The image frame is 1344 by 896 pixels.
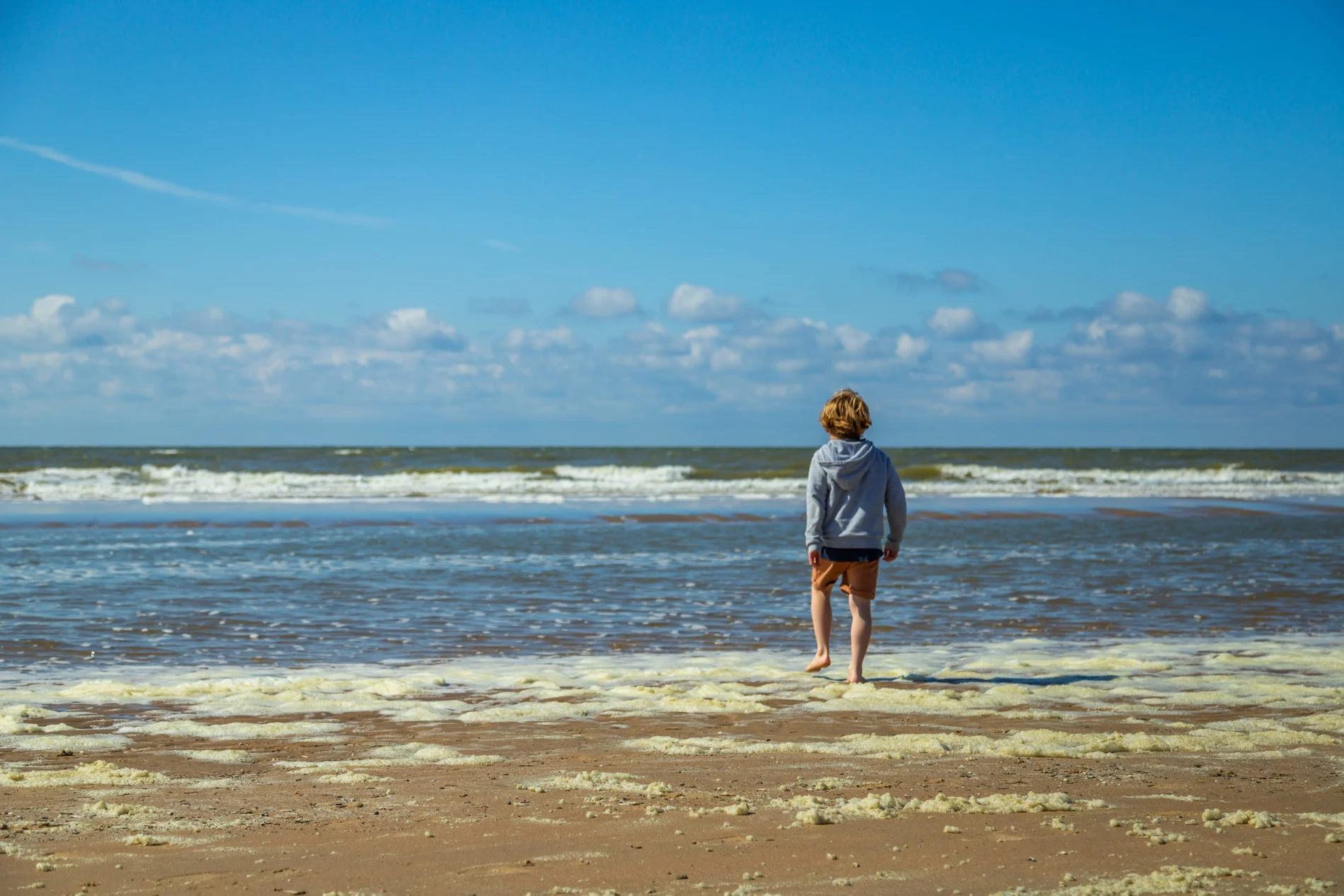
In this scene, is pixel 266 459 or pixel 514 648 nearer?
pixel 514 648

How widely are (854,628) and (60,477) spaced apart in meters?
38.0

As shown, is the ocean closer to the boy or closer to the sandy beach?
the boy

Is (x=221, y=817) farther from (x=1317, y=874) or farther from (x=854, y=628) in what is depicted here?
(x=854, y=628)

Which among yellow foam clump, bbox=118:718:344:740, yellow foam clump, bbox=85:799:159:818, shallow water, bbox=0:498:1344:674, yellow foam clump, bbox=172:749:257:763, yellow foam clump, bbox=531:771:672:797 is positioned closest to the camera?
yellow foam clump, bbox=85:799:159:818

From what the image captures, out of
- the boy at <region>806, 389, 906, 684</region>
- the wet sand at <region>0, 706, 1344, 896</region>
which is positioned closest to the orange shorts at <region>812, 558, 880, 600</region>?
the boy at <region>806, 389, 906, 684</region>

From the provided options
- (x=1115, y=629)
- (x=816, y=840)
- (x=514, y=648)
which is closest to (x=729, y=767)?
(x=816, y=840)

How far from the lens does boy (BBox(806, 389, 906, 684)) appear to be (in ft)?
22.9

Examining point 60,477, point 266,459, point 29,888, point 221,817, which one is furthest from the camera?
point 266,459

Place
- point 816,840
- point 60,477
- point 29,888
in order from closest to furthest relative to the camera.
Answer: point 29,888, point 816,840, point 60,477

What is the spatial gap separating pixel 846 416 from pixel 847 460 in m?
0.29

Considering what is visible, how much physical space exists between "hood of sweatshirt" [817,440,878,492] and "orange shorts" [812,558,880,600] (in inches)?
19.3

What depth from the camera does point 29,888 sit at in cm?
319

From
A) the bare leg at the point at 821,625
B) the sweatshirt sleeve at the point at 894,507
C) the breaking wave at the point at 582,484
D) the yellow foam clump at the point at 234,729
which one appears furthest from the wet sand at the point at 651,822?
the breaking wave at the point at 582,484

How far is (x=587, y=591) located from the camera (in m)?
11.7
